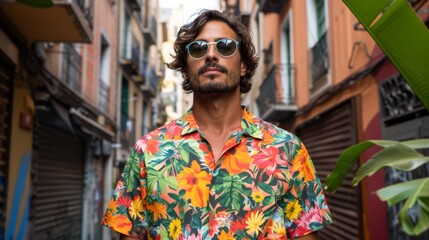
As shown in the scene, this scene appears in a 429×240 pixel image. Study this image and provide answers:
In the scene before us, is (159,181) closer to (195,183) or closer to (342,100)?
(195,183)

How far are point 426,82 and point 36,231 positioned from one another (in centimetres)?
745

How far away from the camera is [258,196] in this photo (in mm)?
1876

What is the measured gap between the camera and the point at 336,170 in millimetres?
2227

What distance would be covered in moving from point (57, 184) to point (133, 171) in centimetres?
791

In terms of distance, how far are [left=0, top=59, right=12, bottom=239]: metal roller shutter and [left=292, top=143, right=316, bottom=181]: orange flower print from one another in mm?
5500

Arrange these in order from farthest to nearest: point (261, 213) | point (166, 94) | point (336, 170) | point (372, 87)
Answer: point (166, 94)
point (372, 87)
point (336, 170)
point (261, 213)

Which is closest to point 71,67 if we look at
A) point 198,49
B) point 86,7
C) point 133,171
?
point 86,7

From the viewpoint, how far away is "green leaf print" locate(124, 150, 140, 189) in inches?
77.4

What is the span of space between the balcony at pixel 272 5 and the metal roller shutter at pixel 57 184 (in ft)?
19.6

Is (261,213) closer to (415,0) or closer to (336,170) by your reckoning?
(336,170)

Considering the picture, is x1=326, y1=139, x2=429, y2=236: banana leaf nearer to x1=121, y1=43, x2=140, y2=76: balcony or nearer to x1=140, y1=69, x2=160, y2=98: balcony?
x1=121, y1=43, x2=140, y2=76: balcony

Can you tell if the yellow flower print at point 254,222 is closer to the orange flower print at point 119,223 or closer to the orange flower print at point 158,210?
the orange flower print at point 158,210

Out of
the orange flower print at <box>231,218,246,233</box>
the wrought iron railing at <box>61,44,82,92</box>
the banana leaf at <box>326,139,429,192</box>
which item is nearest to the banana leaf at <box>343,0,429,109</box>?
the banana leaf at <box>326,139,429,192</box>

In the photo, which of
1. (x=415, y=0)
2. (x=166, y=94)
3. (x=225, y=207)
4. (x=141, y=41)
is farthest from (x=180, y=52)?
(x=166, y=94)
